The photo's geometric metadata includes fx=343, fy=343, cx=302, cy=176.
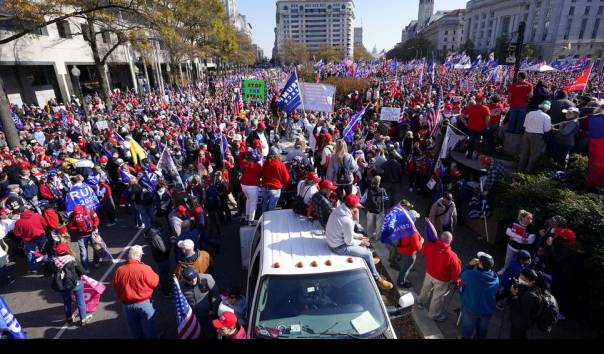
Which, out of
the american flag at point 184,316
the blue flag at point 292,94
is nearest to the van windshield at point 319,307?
the american flag at point 184,316

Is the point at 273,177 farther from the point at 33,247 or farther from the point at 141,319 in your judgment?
the point at 33,247

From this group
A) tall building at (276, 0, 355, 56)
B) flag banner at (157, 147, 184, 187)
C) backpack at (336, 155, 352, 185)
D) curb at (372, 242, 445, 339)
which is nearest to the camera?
curb at (372, 242, 445, 339)

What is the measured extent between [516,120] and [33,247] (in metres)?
12.3

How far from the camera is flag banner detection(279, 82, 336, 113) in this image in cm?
1278

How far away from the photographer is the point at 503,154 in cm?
984

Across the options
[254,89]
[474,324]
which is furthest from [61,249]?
[254,89]

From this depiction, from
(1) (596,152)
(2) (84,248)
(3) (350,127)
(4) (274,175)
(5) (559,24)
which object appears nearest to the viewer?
(1) (596,152)

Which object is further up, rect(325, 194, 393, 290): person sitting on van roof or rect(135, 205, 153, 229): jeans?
rect(325, 194, 393, 290): person sitting on van roof

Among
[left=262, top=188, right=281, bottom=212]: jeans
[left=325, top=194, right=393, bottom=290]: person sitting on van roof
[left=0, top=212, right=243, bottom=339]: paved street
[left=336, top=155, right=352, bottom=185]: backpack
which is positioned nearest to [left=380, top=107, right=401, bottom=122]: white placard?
[left=336, top=155, right=352, bottom=185]: backpack

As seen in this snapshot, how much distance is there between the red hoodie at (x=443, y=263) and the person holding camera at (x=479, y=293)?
439 mm

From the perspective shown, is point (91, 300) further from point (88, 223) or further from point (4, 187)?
point (4, 187)

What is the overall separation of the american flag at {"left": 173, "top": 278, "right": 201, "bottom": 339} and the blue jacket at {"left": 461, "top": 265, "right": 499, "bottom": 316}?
3.67 metres

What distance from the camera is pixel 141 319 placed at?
16.0ft

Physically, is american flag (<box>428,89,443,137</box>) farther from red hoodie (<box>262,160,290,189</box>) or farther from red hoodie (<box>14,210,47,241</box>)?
red hoodie (<box>14,210,47,241</box>)
